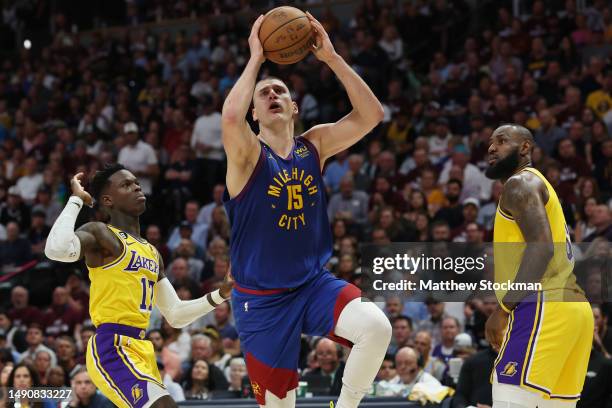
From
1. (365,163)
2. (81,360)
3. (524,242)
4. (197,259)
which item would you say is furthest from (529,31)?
(524,242)

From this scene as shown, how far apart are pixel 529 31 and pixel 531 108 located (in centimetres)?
209

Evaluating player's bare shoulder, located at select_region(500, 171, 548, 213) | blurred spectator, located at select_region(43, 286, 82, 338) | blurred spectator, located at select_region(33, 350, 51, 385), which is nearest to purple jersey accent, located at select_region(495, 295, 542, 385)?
player's bare shoulder, located at select_region(500, 171, 548, 213)

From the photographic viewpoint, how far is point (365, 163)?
616 inches

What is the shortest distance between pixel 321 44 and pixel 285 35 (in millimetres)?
262

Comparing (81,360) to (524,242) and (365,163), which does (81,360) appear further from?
(524,242)

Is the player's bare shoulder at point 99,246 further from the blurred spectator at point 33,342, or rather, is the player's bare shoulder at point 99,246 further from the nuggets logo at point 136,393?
the blurred spectator at point 33,342

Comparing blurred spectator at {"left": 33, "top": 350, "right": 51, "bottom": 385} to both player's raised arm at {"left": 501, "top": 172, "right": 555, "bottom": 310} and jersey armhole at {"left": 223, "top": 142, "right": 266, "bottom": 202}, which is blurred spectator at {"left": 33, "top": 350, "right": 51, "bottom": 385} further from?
player's raised arm at {"left": 501, "top": 172, "right": 555, "bottom": 310}

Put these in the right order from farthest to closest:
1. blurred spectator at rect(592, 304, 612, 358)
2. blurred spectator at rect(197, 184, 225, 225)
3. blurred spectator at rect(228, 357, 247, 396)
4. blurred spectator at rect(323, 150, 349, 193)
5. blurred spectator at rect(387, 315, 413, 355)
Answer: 1. blurred spectator at rect(323, 150, 349, 193)
2. blurred spectator at rect(197, 184, 225, 225)
3. blurred spectator at rect(387, 315, 413, 355)
4. blurred spectator at rect(228, 357, 247, 396)
5. blurred spectator at rect(592, 304, 612, 358)

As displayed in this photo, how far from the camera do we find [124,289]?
6.82 meters

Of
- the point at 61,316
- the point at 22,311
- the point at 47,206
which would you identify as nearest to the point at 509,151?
the point at 61,316

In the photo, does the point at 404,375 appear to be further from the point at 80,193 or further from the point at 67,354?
the point at 80,193

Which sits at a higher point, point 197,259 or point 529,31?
point 529,31

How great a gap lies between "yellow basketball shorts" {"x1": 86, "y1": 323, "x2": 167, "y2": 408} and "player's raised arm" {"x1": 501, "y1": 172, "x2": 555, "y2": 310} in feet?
7.54

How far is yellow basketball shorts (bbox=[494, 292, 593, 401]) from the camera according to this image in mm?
6133
